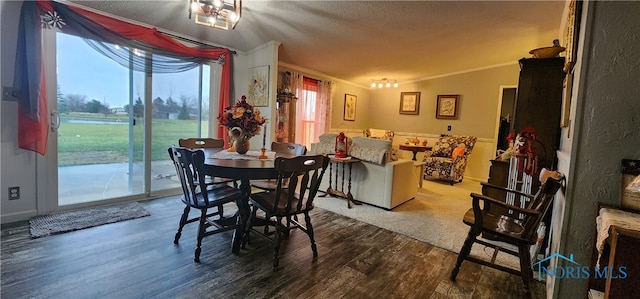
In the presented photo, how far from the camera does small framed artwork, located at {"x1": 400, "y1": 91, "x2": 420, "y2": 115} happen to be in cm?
673

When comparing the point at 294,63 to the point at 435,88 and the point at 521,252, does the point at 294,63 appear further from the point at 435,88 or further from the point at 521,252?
the point at 521,252

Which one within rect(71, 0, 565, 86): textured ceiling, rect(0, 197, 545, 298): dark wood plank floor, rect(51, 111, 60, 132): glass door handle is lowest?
rect(0, 197, 545, 298): dark wood plank floor

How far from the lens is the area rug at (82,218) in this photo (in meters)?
2.49

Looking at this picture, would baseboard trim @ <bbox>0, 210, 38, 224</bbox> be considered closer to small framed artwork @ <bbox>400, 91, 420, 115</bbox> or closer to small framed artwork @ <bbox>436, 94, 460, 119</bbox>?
small framed artwork @ <bbox>400, 91, 420, 115</bbox>

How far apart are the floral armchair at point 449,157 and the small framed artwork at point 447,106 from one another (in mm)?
551

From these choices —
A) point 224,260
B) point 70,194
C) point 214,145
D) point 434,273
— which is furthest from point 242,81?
point 434,273

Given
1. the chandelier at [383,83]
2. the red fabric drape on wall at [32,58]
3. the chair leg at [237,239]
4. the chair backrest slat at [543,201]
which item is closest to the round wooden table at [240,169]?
the chair leg at [237,239]

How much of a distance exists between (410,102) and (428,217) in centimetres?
415

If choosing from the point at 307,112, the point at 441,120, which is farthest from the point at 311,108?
the point at 441,120

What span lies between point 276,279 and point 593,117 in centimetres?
209

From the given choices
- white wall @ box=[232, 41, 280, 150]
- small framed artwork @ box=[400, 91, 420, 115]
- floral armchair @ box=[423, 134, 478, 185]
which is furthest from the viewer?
small framed artwork @ box=[400, 91, 420, 115]

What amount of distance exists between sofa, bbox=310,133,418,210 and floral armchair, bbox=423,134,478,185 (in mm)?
1709

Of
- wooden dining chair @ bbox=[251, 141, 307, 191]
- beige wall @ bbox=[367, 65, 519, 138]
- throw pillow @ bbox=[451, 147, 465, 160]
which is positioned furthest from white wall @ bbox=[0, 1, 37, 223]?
beige wall @ bbox=[367, 65, 519, 138]

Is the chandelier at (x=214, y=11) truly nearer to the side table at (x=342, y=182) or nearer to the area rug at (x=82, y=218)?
the side table at (x=342, y=182)
